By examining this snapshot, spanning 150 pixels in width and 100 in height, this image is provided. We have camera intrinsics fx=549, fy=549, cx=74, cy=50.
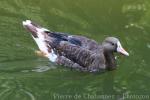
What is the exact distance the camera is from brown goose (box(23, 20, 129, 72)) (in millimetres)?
10609

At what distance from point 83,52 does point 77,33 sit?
1.32 metres

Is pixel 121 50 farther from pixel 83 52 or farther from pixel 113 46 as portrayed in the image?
pixel 83 52

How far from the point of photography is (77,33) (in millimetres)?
11867

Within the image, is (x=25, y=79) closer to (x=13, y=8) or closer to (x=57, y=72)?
(x=57, y=72)

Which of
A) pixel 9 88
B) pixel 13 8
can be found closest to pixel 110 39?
pixel 9 88

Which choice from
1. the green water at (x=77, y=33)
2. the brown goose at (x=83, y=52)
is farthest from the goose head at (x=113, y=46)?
the green water at (x=77, y=33)

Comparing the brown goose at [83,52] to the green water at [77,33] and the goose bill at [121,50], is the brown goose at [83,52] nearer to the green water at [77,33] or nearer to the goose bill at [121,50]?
the goose bill at [121,50]

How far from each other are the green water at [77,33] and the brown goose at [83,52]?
0.52 ft

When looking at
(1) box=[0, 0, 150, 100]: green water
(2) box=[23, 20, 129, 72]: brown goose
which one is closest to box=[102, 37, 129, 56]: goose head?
(2) box=[23, 20, 129, 72]: brown goose

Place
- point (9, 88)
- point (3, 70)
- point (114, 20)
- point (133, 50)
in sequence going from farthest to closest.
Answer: point (114, 20)
point (133, 50)
point (3, 70)
point (9, 88)

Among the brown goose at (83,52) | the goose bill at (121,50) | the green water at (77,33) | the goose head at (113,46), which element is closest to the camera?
the green water at (77,33)

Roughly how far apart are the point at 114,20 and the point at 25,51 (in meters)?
2.57

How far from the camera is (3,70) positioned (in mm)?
10352

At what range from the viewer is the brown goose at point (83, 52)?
418 inches
